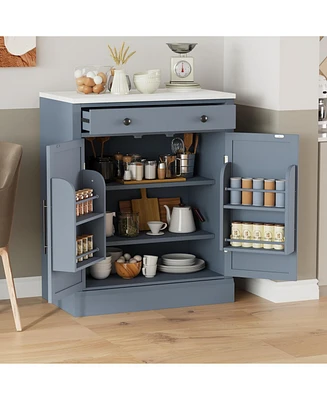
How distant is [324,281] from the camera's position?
152 inches

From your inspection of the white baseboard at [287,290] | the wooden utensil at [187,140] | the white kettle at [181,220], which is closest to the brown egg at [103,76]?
the wooden utensil at [187,140]

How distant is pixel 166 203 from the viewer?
12.9 feet

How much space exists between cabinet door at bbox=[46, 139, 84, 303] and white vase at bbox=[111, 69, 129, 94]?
13.4 inches

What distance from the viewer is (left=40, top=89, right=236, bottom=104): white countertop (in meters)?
3.19

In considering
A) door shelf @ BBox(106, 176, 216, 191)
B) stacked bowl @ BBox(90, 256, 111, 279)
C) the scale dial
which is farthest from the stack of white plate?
the scale dial

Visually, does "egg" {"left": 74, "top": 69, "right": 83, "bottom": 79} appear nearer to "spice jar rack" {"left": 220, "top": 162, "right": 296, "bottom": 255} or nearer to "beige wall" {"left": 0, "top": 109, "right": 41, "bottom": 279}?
"beige wall" {"left": 0, "top": 109, "right": 41, "bottom": 279}

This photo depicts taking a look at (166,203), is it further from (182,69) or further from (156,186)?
(182,69)

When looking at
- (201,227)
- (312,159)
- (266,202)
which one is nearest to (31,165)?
(201,227)

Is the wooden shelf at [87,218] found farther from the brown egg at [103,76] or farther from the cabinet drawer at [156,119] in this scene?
the brown egg at [103,76]

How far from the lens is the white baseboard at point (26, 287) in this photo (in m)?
3.73

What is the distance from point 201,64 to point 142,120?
0.89 m

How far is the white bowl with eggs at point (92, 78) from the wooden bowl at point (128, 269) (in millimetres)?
927

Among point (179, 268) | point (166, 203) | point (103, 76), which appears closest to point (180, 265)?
point (179, 268)

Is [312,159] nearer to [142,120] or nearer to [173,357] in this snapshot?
[142,120]
